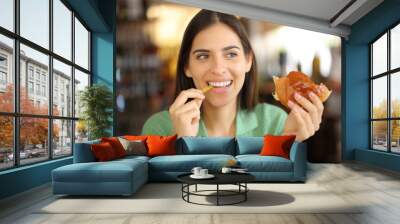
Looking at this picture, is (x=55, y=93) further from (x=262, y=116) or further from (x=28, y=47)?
(x=262, y=116)

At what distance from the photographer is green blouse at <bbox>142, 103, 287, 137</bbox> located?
8.68 m

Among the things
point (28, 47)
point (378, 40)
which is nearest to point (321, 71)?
point (378, 40)

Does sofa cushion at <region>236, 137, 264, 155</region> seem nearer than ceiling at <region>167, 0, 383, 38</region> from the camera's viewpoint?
Yes

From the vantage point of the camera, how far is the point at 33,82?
19.3 feet

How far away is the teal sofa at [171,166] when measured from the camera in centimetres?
500

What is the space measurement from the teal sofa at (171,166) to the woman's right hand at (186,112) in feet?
4.54

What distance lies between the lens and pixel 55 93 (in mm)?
6734

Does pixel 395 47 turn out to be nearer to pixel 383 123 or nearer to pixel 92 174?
pixel 383 123

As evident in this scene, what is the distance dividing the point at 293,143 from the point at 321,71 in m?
3.16

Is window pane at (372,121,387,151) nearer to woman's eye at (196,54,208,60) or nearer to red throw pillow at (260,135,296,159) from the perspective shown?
red throw pillow at (260,135,296,159)

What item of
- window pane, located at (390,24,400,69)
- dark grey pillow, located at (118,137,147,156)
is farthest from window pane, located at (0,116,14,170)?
window pane, located at (390,24,400,69)

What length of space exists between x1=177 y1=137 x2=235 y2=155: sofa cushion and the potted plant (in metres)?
1.97

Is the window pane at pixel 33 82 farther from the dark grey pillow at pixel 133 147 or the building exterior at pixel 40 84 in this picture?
the dark grey pillow at pixel 133 147

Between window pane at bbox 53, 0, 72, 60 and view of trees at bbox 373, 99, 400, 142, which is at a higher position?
window pane at bbox 53, 0, 72, 60
